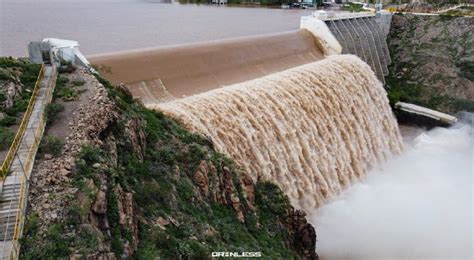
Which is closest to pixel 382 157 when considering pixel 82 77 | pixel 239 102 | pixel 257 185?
pixel 239 102

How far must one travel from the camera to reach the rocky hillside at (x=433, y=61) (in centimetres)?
3184

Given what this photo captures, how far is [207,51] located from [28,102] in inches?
416

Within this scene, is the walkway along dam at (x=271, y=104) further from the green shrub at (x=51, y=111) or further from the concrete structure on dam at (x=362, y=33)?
the concrete structure on dam at (x=362, y=33)

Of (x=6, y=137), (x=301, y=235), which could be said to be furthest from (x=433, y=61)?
(x=6, y=137)

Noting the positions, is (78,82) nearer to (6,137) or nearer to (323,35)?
(6,137)

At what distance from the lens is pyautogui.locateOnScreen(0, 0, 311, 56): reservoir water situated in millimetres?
24531

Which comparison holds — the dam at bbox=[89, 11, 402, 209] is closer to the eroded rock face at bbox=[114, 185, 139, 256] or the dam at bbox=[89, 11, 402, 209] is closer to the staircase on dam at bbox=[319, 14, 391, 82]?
the staircase on dam at bbox=[319, 14, 391, 82]

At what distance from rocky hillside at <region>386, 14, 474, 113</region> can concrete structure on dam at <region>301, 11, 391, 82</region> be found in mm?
1078

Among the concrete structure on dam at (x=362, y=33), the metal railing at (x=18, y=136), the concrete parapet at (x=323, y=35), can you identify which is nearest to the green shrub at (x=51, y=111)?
the metal railing at (x=18, y=136)

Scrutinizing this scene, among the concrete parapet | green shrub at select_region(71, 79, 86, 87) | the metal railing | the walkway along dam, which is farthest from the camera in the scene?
the concrete parapet

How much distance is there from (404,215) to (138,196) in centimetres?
1229

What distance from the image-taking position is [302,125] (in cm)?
1886

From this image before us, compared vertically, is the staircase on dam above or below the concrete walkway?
above

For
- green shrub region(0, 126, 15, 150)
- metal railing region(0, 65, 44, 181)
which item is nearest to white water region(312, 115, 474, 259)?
metal railing region(0, 65, 44, 181)
